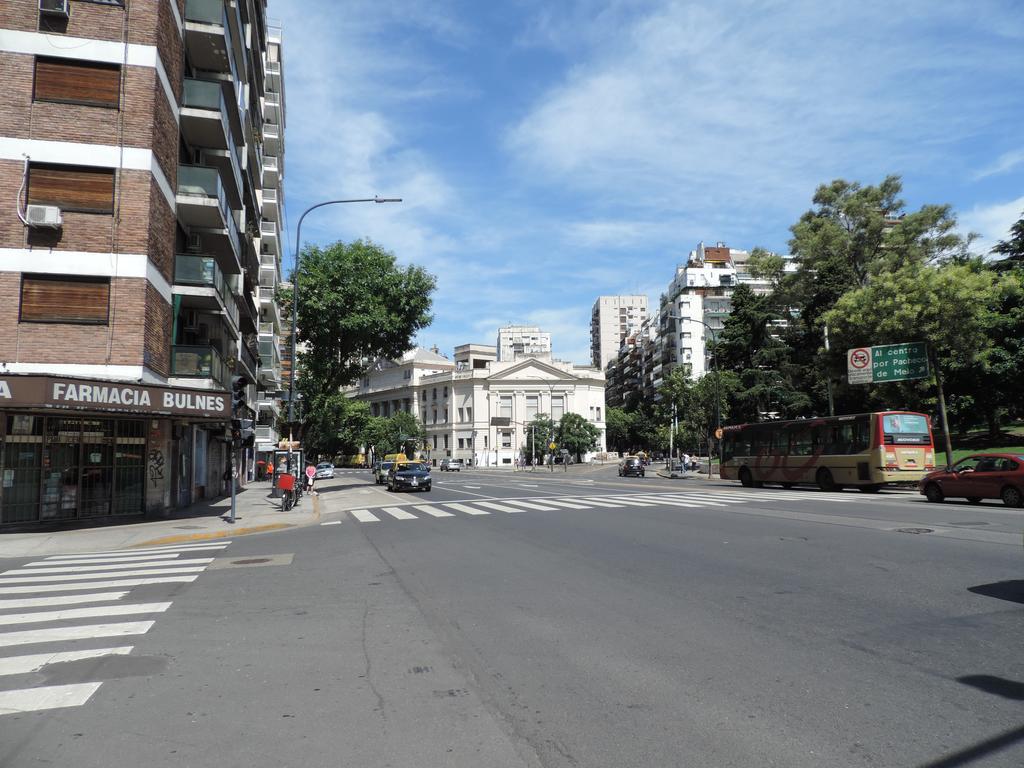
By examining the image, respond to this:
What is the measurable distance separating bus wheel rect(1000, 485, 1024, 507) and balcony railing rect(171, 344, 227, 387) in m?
23.8

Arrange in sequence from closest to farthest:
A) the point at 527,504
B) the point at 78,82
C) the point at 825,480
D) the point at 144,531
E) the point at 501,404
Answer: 1. the point at 144,531
2. the point at 78,82
3. the point at 527,504
4. the point at 825,480
5. the point at 501,404

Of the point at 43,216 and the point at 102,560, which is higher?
the point at 43,216

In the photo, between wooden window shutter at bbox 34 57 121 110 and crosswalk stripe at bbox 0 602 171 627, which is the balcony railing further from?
crosswalk stripe at bbox 0 602 171 627

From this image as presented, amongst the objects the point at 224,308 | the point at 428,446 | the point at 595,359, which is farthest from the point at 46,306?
the point at 595,359

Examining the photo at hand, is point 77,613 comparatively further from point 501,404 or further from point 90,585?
point 501,404

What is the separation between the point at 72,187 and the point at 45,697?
17.9m

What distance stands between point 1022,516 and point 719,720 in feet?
51.5

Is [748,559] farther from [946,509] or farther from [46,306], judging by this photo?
[46,306]

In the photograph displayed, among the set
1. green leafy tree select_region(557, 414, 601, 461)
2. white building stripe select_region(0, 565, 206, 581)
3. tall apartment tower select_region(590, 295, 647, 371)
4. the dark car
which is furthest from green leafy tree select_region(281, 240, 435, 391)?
tall apartment tower select_region(590, 295, 647, 371)

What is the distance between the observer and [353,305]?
38.3 m

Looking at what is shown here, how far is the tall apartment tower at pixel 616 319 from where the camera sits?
602 ft

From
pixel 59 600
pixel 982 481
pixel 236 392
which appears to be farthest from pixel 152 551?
pixel 982 481

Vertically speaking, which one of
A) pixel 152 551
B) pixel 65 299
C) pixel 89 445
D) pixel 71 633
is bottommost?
pixel 152 551

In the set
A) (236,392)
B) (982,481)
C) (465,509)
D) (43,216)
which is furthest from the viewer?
(465,509)
